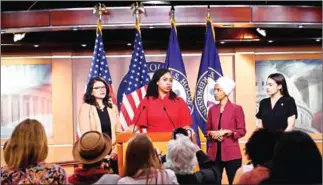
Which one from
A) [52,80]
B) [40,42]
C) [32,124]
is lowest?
[32,124]

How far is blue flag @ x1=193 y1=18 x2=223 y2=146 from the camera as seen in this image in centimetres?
563

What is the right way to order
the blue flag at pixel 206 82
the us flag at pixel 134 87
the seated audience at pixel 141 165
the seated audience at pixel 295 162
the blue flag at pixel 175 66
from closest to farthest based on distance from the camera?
the seated audience at pixel 295 162
the seated audience at pixel 141 165
the us flag at pixel 134 87
the blue flag at pixel 206 82
the blue flag at pixel 175 66

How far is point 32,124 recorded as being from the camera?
282 cm

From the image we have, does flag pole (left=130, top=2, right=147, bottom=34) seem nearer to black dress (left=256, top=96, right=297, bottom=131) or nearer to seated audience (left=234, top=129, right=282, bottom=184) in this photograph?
black dress (left=256, top=96, right=297, bottom=131)

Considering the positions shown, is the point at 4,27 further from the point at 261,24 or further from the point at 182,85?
the point at 261,24

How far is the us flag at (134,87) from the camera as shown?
5406 millimetres

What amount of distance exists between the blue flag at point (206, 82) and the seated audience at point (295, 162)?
9.89 ft

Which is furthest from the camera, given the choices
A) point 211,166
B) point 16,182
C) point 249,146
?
point 211,166

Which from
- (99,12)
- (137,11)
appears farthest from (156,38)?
(99,12)

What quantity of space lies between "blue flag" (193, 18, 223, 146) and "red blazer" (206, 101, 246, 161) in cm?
72

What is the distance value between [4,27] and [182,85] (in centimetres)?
228

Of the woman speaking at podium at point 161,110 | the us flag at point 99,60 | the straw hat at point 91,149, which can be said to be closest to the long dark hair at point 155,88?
the woman speaking at podium at point 161,110

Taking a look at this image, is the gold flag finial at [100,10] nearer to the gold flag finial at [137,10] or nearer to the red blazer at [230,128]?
the gold flag finial at [137,10]

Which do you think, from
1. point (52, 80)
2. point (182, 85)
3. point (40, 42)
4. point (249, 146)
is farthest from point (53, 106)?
point (249, 146)
